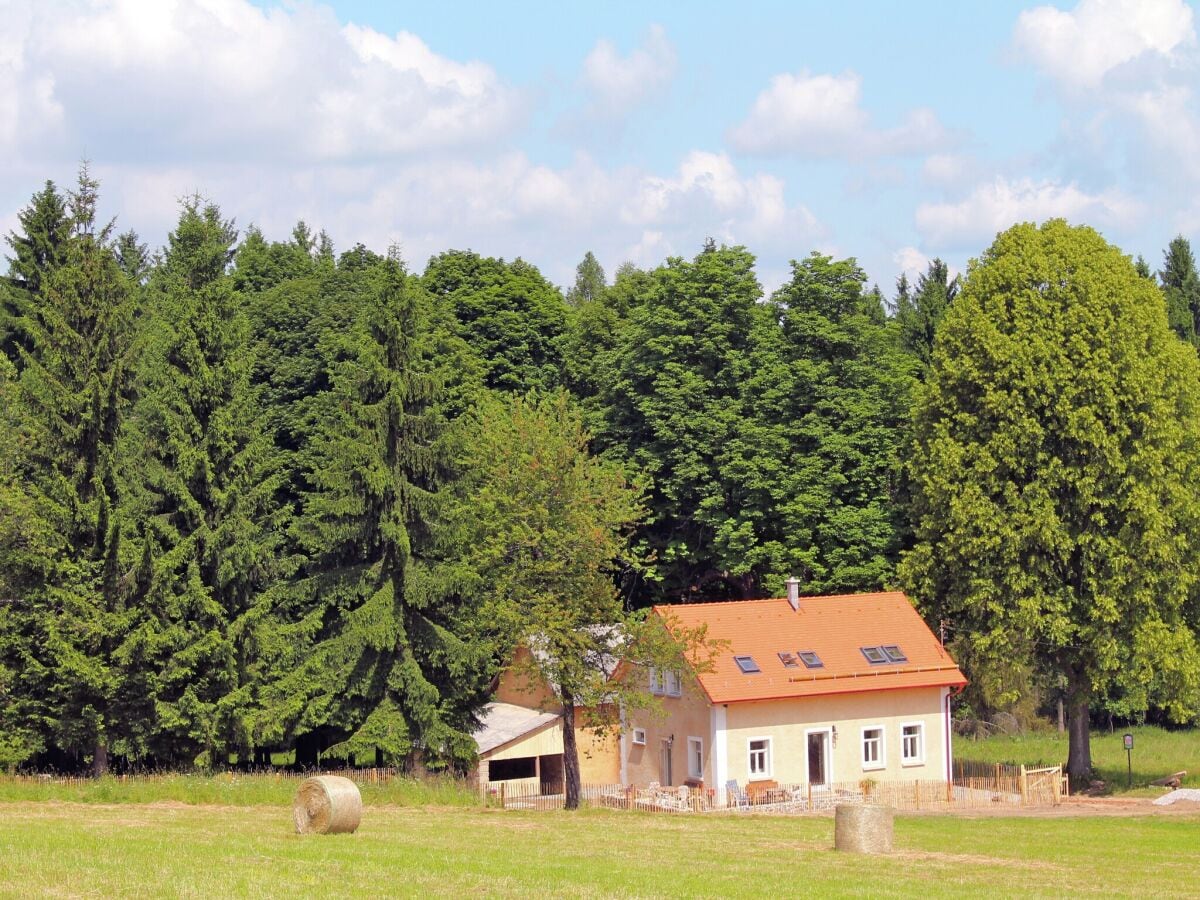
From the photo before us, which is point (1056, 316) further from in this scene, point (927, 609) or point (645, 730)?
point (645, 730)

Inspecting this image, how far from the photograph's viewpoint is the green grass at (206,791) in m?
34.3

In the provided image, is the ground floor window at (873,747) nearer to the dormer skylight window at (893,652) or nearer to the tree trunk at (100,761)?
the dormer skylight window at (893,652)

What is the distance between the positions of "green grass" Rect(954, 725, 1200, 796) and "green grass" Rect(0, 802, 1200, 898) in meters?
13.3

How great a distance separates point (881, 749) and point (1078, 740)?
7.22 meters

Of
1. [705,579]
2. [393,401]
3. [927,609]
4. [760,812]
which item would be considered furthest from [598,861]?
[705,579]

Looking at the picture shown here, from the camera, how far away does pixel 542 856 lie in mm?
23281

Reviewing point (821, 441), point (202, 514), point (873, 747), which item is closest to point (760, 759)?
point (873, 747)

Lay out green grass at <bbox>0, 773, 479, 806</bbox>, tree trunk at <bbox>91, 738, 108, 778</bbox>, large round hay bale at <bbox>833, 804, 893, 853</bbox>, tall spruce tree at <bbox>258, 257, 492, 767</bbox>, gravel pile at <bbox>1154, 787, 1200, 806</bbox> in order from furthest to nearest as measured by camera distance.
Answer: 1. gravel pile at <bbox>1154, 787, 1200, 806</bbox>
2. tall spruce tree at <bbox>258, 257, 492, 767</bbox>
3. tree trunk at <bbox>91, 738, 108, 778</bbox>
4. green grass at <bbox>0, 773, 479, 806</bbox>
5. large round hay bale at <bbox>833, 804, 893, 853</bbox>

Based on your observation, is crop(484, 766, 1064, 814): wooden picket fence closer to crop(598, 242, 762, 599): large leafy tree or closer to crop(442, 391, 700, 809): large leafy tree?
crop(442, 391, 700, 809): large leafy tree

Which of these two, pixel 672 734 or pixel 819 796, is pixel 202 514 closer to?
pixel 672 734

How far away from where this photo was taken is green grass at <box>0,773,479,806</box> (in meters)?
34.3

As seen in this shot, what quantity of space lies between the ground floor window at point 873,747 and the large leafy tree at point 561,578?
8412 millimetres

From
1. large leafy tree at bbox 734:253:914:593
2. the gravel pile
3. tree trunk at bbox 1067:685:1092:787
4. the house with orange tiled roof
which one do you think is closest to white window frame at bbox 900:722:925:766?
the house with orange tiled roof

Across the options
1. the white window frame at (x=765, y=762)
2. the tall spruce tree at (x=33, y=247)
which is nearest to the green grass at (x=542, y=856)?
the white window frame at (x=765, y=762)
